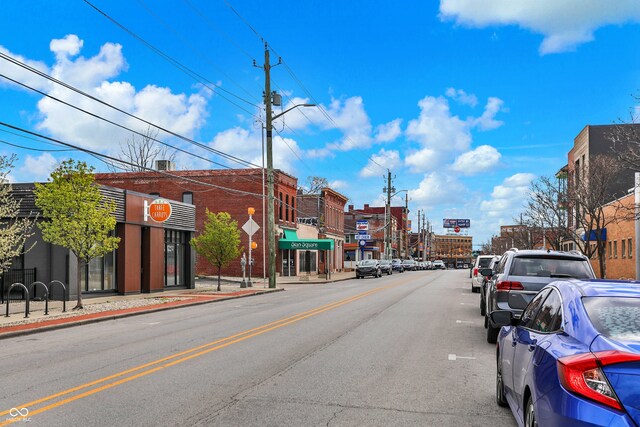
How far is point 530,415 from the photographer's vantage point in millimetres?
4523

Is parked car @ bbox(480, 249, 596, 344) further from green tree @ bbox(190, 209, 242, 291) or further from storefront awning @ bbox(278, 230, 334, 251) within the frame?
storefront awning @ bbox(278, 230, 334, 251)

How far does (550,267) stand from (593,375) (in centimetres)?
848

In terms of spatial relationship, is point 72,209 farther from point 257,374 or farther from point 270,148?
point 270,148

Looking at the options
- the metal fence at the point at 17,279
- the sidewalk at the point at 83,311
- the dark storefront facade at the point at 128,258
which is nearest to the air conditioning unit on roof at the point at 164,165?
the dark storefront facade at the point at 128,258

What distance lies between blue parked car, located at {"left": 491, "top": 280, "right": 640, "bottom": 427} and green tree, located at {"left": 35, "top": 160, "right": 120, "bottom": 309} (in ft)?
54.5

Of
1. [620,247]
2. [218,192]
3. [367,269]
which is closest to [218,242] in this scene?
[218,192]

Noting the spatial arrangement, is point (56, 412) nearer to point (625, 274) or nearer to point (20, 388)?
point (20, 388)

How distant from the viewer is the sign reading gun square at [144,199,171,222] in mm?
29016

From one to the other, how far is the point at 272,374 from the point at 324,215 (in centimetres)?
5891

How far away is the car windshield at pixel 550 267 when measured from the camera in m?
11.4

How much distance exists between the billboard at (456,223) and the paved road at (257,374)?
529 ft

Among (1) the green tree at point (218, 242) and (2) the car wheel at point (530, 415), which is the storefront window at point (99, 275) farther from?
(2) the car wheel at point (530, 415)

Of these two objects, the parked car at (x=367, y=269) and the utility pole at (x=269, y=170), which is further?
the parked car at (x=367, y=269)

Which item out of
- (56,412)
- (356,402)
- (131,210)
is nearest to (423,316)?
(356,402)
